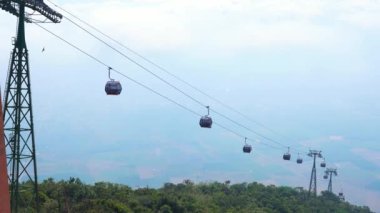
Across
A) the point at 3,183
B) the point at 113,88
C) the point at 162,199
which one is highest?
the point at 113,88

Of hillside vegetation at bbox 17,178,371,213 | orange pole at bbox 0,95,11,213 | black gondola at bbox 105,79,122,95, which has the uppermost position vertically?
black gondola at bbox 105,79,122,95

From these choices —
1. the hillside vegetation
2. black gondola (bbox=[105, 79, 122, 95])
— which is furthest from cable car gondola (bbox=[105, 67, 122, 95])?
the hillside vegetation

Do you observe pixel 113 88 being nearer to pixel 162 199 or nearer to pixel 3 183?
pixel 3 183

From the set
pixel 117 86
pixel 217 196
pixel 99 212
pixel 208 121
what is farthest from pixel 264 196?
pixel 117 86

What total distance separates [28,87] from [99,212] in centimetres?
1366

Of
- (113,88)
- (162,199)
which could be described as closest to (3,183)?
(113,88)

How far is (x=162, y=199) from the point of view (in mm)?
41281

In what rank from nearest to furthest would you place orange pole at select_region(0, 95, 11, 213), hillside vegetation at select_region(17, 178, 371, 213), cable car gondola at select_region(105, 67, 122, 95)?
orange pole at select_region(0, 95, 11, 213) → cable car gondola at select_region(105, 67, 122, 95) → hillside vegetation at select_region(17, 178, 371, 213)

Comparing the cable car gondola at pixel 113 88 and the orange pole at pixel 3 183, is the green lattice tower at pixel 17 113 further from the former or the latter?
the orange pole at pixel 3 183

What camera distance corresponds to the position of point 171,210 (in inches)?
1597

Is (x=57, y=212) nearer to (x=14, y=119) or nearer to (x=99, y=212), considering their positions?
(x=99, y=212)

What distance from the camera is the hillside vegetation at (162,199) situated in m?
34.1

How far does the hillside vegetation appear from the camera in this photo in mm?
34062

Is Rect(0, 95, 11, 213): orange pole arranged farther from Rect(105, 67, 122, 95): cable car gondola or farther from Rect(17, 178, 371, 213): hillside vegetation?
Rect(17, 178, 371, 213): hillside vegetation
